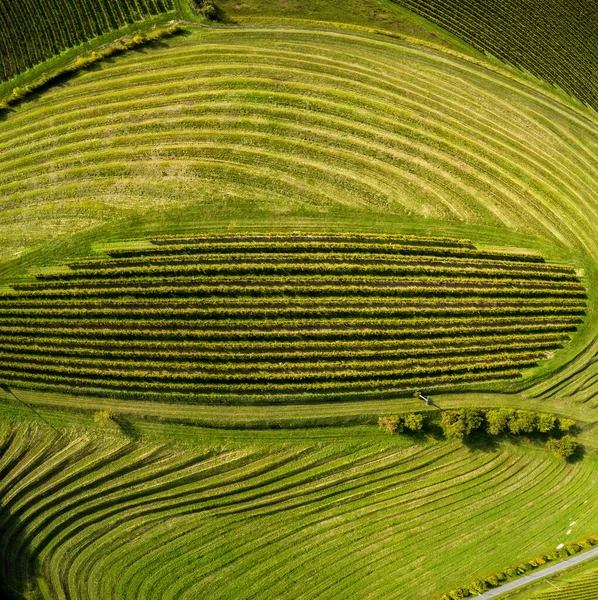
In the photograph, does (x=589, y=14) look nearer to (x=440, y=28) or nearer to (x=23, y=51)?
(x=440, y=28)

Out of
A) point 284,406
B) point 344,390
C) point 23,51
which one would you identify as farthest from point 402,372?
point 23,51

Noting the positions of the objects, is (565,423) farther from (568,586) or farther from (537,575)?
(568,586)

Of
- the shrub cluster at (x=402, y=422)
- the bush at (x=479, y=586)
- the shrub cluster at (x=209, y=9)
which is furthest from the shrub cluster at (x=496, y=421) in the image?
the shrub cluster at (x=209, y=9)

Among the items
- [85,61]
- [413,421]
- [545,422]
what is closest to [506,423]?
[545,422]

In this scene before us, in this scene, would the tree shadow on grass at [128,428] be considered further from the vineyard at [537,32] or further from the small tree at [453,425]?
the vineyard at [537,32]

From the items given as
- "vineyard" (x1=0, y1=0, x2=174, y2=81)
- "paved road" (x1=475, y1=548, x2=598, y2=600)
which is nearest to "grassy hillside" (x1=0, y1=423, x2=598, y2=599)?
"paved road" (x1=475, y1=548, x2=598, y2=600)

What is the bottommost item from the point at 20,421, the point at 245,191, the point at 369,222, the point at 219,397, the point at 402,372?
the point at 402,372

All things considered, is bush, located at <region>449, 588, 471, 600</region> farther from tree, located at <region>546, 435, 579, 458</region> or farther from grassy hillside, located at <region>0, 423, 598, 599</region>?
tree, located at <region>546, 435, 579, 458</region>
